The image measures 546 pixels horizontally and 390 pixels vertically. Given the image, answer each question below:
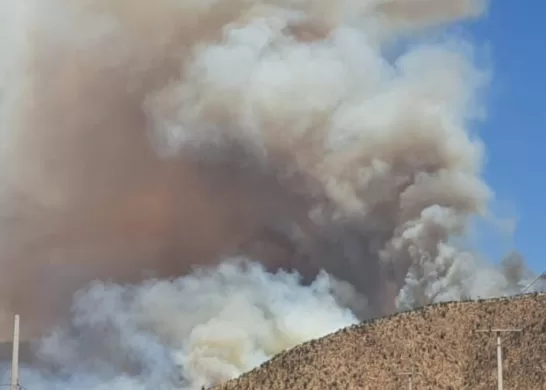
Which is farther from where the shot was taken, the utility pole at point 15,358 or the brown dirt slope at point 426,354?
the brown dirt slope at point 426,354

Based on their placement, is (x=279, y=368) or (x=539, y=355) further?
(x=279, y=368)

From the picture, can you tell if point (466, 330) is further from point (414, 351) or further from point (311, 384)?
point (311, 384)

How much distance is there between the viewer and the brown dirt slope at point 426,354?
123000mm

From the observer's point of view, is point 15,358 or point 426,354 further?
point 426,354

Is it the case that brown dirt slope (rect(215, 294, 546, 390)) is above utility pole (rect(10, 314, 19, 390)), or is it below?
above

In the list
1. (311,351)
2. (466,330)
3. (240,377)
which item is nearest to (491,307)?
(466,330)

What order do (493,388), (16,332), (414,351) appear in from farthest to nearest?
(414,351), (493,388), (16,332)

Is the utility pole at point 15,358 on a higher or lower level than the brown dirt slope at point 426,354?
lower

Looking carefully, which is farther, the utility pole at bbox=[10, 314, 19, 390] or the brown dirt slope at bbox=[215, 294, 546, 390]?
the brown dirt slope at bbox=[215, 294, 546, 390]

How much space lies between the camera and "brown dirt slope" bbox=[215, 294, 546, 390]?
123 m

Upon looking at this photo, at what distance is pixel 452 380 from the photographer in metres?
124

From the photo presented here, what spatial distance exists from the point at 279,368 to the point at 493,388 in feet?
84.9

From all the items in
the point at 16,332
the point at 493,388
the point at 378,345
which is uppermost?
the point at 378,345

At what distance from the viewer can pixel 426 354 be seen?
417ft
